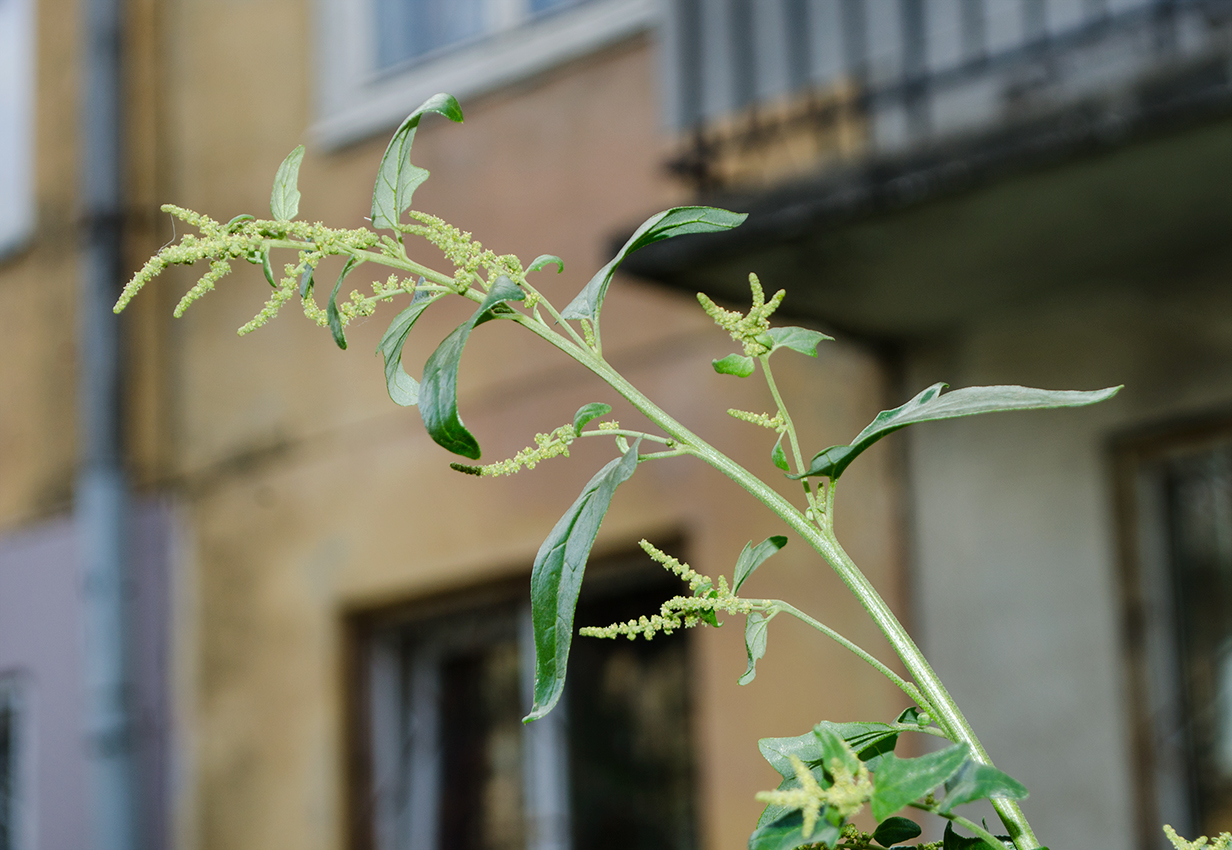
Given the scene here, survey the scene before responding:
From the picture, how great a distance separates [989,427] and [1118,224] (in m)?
0.77

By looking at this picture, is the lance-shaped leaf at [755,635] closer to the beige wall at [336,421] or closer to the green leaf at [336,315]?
the green leaf at [336,315]

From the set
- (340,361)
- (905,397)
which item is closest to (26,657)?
(340,361)

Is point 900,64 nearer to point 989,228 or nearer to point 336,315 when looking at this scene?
point 989,228

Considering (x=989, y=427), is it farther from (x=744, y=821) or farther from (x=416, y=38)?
(x=416, y=38)

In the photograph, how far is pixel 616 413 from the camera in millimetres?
4738

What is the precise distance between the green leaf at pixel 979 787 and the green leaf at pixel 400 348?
0.28 metres

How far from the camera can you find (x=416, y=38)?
5.96m

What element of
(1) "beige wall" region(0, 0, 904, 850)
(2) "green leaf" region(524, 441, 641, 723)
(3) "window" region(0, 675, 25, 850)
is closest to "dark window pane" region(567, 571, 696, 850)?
(1) "beige wall" region(0, 0, 904, 850)

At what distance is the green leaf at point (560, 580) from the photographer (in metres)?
0.65

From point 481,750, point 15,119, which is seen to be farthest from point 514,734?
point 15,119

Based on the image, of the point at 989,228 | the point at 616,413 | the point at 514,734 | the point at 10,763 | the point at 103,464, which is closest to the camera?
the point at 989,228

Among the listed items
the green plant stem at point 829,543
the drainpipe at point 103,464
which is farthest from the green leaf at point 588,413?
the drainpipe at point 103,464

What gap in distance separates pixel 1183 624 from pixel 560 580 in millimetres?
3675

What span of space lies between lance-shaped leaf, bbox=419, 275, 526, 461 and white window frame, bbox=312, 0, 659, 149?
4.27 meters
